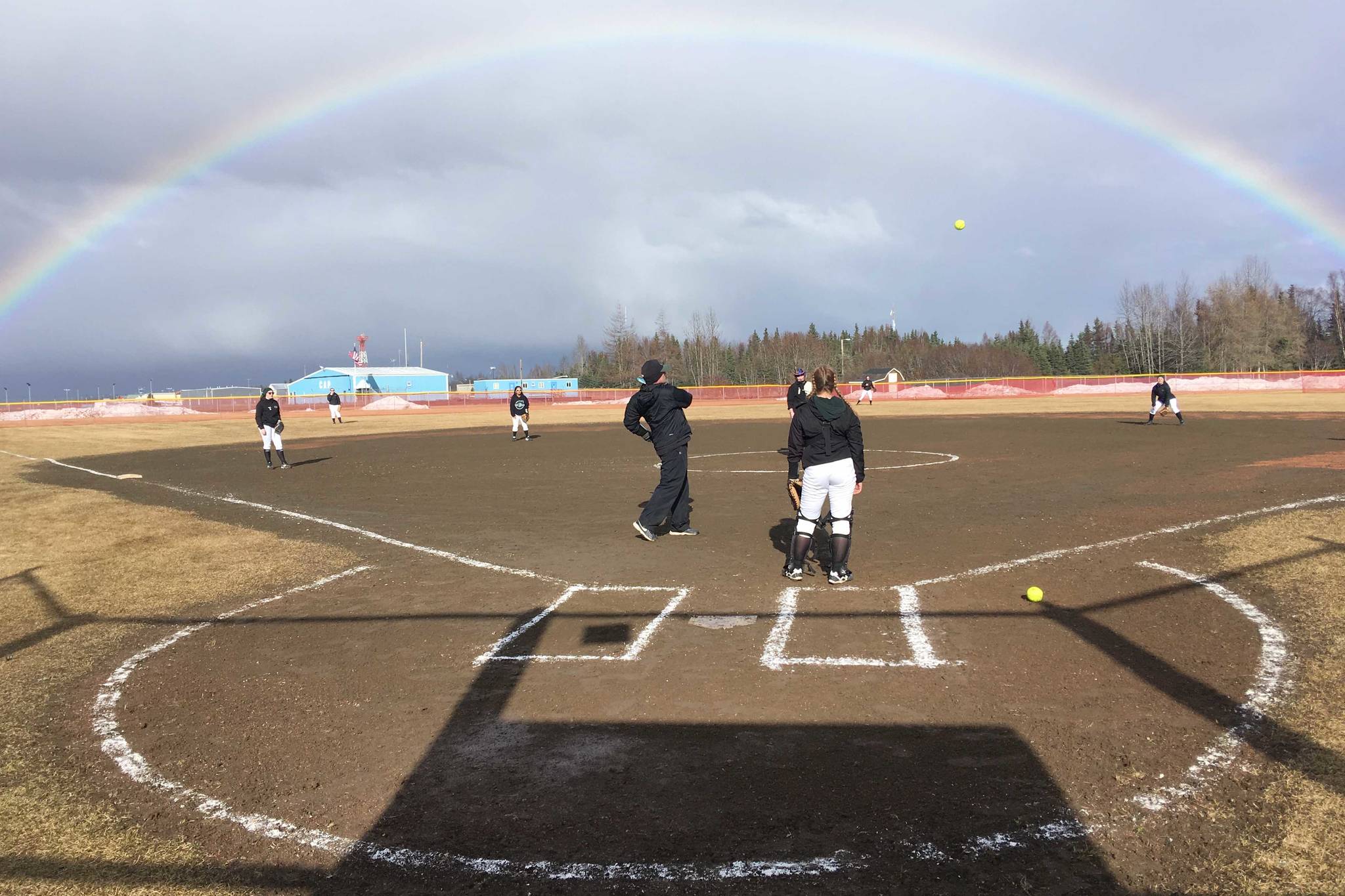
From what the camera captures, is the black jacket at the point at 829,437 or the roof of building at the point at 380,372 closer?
the black jacket at the point at 829,437

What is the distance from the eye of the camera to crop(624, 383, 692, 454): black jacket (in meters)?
10.1

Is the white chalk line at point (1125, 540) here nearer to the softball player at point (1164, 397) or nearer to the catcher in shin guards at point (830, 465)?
the catcher in shin guards at point (830, 465)

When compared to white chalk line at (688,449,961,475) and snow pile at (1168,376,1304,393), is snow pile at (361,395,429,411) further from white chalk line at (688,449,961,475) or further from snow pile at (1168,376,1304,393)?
snow pile at (1168,376,1304,393)

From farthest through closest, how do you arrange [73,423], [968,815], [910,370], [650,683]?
[910,370] → [73,423] → [650,683] → [968,815]

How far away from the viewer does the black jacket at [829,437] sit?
7.58 m

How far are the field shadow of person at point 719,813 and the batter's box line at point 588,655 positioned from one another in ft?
3.33

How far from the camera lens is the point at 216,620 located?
723 centimetres

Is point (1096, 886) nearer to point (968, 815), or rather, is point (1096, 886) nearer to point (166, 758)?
point (968, 815)

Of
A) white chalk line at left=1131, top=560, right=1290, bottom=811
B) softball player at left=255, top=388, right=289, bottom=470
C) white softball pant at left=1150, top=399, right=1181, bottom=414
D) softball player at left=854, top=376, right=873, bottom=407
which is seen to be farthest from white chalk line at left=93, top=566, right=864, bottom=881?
softball player at left=854, top=376, right=873, bottom=407

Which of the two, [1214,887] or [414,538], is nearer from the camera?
[1214,887]

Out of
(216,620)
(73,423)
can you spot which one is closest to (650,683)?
(216,620)

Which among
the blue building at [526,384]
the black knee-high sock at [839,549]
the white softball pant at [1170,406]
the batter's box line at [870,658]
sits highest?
the blue building at [526,384]

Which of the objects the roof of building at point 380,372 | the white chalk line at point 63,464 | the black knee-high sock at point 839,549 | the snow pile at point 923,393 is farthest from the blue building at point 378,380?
the black knee-high sock at point 839,549

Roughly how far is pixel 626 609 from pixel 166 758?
3.51m
